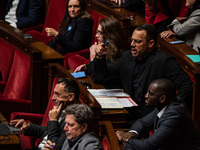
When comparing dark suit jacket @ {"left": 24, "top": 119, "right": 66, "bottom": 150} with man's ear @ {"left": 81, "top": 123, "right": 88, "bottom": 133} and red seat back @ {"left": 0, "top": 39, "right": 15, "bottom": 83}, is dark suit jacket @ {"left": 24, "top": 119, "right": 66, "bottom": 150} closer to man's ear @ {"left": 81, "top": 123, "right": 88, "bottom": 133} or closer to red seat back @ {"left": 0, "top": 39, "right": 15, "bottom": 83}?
man's ear @ {"left": 81, "top": 123, "right": 88, "bottom": 133}

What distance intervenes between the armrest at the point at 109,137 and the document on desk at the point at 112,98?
0.96 ft

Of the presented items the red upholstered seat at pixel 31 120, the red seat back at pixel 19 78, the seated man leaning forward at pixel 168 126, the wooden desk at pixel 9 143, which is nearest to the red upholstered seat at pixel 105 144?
the seated man leaning forward at pixel 168 126

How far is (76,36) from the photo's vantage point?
117 inches

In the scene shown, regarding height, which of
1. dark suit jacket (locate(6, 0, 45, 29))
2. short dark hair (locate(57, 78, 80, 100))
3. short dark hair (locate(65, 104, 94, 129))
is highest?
short dark hair (locate(65, 104, 94, 129))

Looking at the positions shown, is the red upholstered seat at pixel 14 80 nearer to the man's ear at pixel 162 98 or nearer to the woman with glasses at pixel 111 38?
the woman with glasses at pixel 111 38

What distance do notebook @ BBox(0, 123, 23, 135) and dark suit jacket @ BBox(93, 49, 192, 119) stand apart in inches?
20.1

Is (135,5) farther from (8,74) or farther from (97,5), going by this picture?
(8,74)

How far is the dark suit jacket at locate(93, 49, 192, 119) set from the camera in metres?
1.96

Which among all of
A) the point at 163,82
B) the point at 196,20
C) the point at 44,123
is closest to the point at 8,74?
the point at 44,123

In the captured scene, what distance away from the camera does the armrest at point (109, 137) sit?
1.42 metres

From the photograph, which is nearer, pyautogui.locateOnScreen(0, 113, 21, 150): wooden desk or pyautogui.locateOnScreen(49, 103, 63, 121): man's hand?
pyautogui.locateOnScreen(0, 113, 21, 150): wooden desk

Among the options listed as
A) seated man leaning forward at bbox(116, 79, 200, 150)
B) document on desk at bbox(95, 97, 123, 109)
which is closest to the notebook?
document on desk at bbox(95, 97, 123, 109)

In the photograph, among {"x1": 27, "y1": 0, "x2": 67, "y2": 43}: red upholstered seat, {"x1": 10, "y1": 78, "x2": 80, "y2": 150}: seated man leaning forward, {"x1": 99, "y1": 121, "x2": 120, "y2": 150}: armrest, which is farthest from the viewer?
{"x1": 27, "y1": 0, "x2": 67, "y2": 43}: red upholstered seat

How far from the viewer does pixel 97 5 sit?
3.15m
